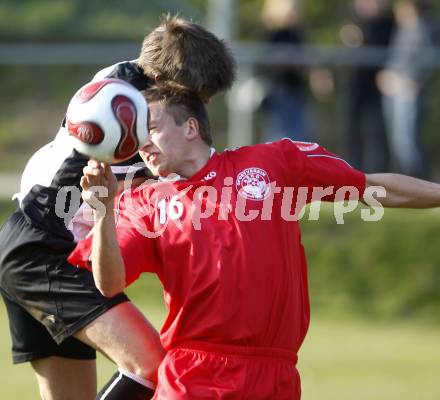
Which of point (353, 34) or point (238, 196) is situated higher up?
point (353, 34)

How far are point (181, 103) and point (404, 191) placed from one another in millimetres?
897

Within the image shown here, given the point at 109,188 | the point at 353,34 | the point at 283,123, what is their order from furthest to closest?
the point at 353,34
the point at 283,123
the point at 109,188

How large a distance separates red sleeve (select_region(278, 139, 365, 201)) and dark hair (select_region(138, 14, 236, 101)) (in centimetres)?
34

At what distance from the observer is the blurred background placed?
10133 millimetres

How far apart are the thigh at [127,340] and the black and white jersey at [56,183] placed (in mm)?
395

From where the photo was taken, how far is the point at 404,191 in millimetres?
4660

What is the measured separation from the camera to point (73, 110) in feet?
13.4

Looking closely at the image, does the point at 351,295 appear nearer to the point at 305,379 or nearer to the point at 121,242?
the point at 305,379

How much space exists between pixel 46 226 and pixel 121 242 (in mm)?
855

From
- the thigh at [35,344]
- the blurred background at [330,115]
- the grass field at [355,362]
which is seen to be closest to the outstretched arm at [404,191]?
the thigh at [35,344]

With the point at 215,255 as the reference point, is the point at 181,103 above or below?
above

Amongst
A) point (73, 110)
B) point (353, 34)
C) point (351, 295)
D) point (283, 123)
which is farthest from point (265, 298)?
point (353, 34)

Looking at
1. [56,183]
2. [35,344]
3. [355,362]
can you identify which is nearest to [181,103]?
[56,183]

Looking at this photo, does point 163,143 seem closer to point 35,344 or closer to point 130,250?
point 130,250
